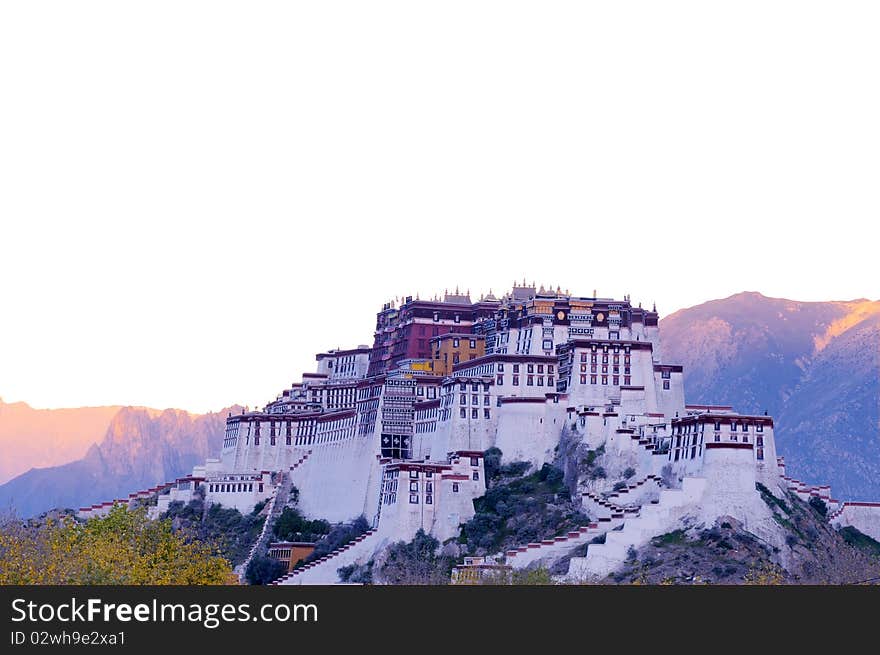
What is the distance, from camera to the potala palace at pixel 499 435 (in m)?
143

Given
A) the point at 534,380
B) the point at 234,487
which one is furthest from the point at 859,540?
the point at 234,487

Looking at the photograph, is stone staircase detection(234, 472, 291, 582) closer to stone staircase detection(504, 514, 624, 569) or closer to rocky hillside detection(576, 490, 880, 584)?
stone staircase detection(504, 514, 624, 569)

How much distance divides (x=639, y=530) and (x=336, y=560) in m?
28.9

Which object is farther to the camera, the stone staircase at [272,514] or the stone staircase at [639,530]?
the stone staircase at [272,514]

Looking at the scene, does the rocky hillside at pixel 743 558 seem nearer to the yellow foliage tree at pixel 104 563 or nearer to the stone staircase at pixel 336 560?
the stone staircase at pixel 336 560

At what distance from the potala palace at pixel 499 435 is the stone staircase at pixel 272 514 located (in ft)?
0.58

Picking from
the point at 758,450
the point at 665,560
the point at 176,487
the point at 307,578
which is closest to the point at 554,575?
the point at 665,560

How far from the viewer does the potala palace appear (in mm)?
143250

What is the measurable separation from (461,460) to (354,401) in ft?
87.4

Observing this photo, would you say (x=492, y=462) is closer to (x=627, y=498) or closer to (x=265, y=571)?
(x=627, y=498)

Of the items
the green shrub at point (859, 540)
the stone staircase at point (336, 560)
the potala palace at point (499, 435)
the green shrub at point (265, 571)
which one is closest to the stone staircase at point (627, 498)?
the potala palace at point (499, 435)

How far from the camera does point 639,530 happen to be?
140 m

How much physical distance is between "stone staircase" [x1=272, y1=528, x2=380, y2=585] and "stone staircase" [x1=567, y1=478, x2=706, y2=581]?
76.6ft
